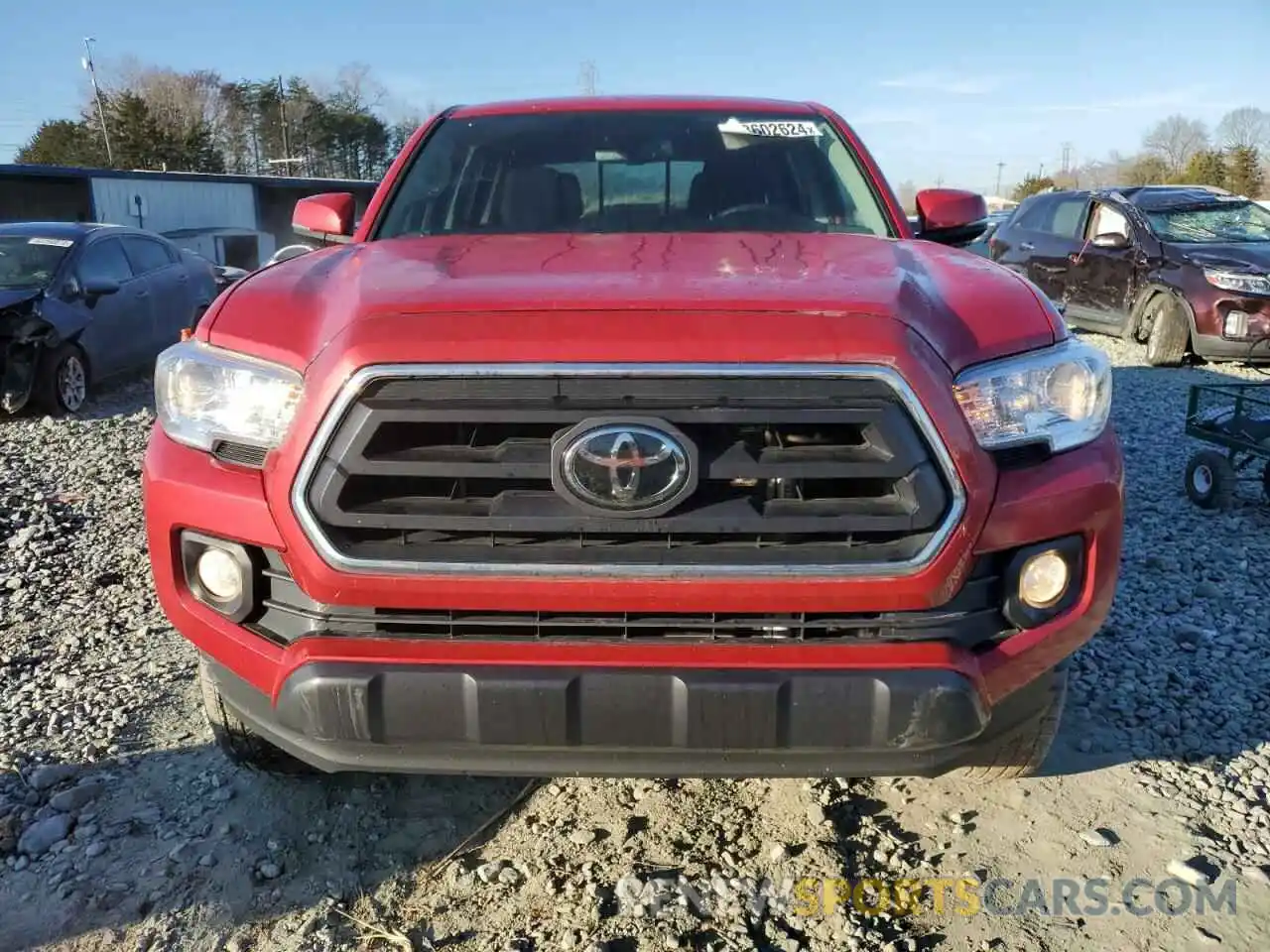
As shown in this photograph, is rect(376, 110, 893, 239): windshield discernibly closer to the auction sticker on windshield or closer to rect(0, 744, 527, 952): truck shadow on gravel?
the auction sticker on windshield

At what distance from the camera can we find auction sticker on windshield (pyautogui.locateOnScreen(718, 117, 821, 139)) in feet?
12.4

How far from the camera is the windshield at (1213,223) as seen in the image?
10008mm

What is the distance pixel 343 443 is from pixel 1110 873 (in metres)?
2.12

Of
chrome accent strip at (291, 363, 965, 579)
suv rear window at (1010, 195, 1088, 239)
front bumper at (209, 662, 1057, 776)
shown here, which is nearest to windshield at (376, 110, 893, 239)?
chrome accent strip at (291, 363, 965, 579)

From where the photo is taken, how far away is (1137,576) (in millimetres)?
4539

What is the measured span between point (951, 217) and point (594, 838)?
250 cm

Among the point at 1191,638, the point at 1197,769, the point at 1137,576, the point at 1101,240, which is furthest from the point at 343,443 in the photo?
the point at 1101,240

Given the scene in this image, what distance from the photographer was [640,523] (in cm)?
206

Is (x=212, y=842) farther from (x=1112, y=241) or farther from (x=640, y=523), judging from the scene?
(x=1112, y=241)

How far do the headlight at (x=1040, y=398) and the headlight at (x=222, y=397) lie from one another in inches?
56.6

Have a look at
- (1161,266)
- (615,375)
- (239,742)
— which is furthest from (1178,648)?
(1161,266)

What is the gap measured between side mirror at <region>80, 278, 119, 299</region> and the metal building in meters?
15.9

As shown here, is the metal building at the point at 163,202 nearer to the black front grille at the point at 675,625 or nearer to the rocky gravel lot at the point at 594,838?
the rocky gravel lot at the point at 594,838
